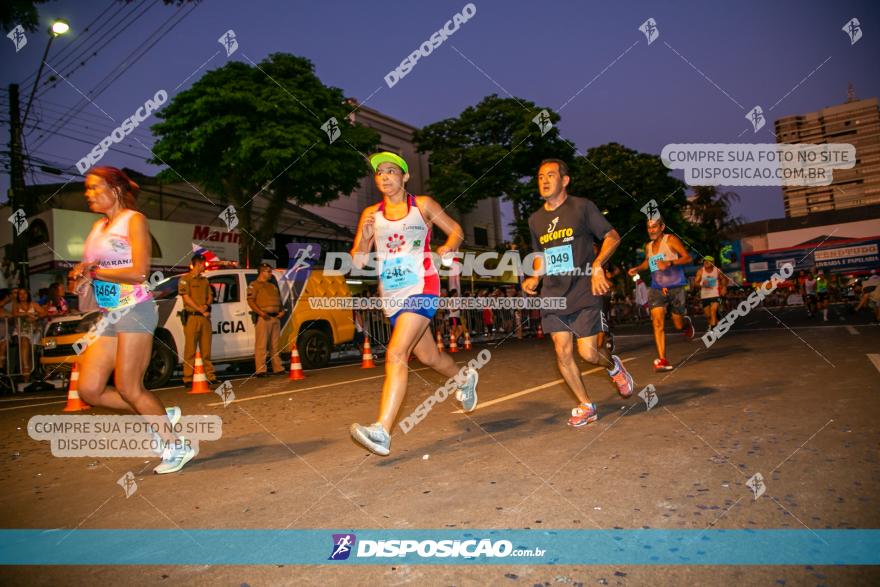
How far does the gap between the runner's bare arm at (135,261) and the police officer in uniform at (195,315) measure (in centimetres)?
581

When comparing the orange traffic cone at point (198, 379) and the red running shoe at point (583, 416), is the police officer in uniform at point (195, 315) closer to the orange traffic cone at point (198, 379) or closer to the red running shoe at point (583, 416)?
the orange traffic cone at point (198, 379)

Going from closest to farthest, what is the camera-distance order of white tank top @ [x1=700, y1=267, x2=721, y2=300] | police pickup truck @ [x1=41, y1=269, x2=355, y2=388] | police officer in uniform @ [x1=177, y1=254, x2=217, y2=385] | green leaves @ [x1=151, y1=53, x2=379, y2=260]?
police officer in uniform @ [x1=177, y1=254, x2=217, y2=385] < police pickup truck @ [x1=41, y1=269, x2=355, y2=388] < white tank top @ [x1=700, y1=267, x2=721, y2=300] < green leaves @ [x1=151, y1=53, x2=379, y2=260]

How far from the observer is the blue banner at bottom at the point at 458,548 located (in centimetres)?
221

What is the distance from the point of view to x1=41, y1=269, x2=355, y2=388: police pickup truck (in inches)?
388

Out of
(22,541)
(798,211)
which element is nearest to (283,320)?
(22,541)

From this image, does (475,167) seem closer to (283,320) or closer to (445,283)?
(445,283)

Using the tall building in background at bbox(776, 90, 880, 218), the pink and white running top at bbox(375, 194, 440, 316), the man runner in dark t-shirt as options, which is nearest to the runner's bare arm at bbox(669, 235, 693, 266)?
the man runner in dark t-shirt

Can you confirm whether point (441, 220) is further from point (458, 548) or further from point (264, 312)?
point (264, 312)

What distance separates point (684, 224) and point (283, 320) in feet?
111

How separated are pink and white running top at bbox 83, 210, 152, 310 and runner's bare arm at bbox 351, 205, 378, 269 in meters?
1.52

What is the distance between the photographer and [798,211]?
530 ft

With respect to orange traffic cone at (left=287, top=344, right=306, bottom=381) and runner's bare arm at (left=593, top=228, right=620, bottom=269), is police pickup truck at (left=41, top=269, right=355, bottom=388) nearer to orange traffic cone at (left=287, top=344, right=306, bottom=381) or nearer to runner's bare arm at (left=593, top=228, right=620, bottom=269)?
orange traffic cone at (left=287, top=344, right=306, bottom=381)

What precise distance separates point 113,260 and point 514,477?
301 centimetres

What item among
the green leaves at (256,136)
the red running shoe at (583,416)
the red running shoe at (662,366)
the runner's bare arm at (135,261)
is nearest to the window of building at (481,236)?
the green leaves at (256,136)
